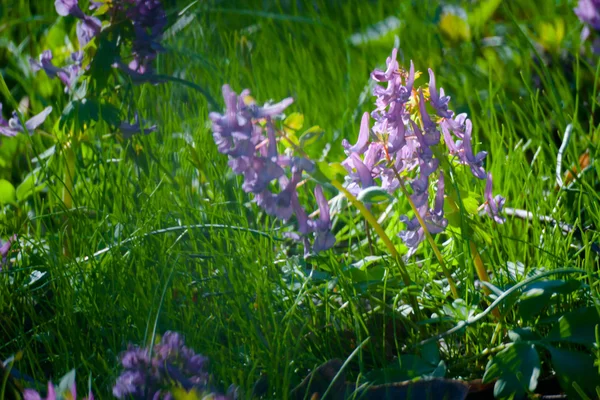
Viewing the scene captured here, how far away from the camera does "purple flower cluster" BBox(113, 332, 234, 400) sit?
90cm

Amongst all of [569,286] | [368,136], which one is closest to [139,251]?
[368,136]

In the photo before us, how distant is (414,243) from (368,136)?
0.19m

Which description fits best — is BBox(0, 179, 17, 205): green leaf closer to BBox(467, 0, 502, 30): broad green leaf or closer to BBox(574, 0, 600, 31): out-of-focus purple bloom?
BBox(574, 0, 600, 31): out-of-focus purple bloom

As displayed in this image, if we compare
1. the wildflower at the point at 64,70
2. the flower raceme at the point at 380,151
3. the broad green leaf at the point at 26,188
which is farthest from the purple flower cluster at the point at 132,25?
the flower raceme at the point at 380,151

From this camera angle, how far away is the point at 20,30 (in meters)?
3.17

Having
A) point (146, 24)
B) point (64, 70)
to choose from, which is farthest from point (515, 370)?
point (64, 70)

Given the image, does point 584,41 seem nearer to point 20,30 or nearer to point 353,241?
point 353,241

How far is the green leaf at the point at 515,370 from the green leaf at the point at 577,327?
62 mm

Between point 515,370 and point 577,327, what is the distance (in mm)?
134

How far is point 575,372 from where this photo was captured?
1009 millimetres

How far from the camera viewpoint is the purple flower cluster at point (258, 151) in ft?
3.42

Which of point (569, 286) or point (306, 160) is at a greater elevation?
point (306, 160)

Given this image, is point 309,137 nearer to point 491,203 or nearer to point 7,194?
point 491,203

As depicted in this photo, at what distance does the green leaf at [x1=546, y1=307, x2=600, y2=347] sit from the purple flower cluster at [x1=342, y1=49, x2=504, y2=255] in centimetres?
23
